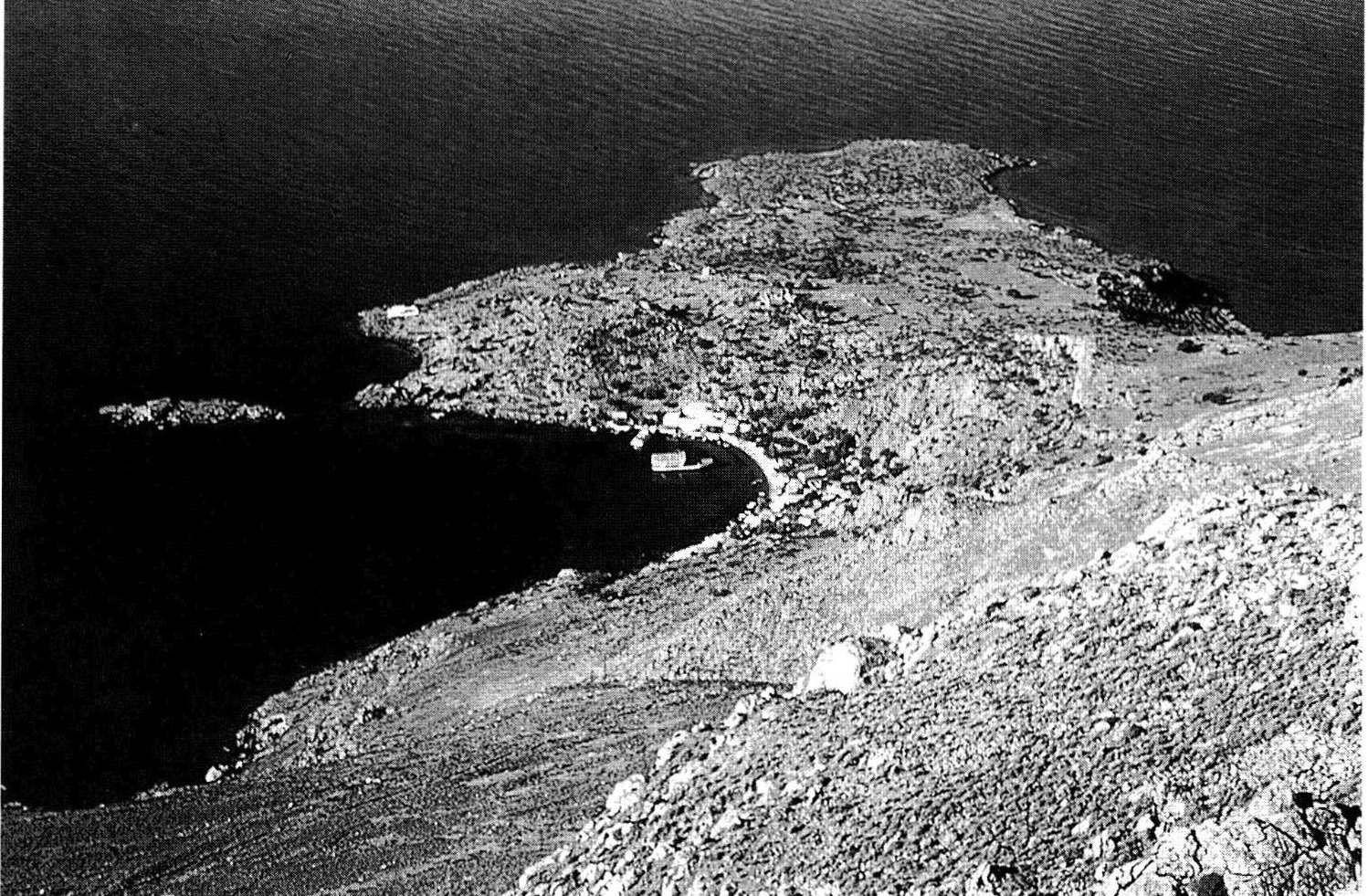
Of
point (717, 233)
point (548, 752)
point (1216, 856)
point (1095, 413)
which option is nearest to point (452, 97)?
point (717, 233)

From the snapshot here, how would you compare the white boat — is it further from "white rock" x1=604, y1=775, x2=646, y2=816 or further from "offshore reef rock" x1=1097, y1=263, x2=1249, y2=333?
"white rock" x1=604, y1=775, x2=646, y2=816

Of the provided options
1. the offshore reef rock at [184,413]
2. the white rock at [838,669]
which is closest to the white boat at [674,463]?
the offshore reef rock at [184,413]

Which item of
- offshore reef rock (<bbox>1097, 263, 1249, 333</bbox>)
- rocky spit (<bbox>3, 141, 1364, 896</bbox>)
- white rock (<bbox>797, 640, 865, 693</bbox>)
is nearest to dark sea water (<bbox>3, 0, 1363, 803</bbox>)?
offshore reef rock (<bbox>1097, 263, 1249, 333</bbox>)

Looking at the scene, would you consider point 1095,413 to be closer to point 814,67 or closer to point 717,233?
point 717,233

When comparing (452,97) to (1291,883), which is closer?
(1291,883)

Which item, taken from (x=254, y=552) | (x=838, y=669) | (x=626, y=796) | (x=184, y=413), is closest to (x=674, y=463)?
(x=254, y=552)

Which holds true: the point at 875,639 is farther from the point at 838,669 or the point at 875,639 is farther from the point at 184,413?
the point at 184,413
